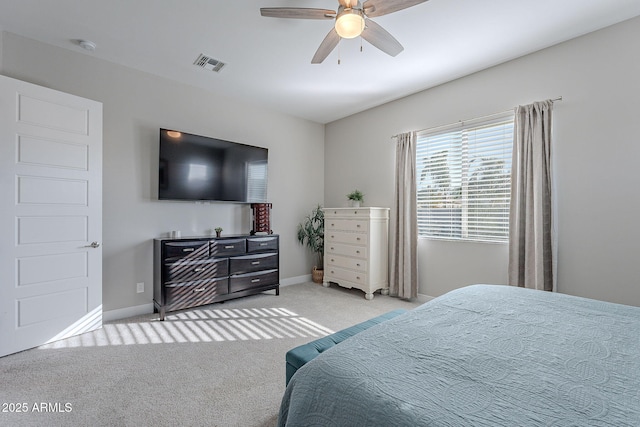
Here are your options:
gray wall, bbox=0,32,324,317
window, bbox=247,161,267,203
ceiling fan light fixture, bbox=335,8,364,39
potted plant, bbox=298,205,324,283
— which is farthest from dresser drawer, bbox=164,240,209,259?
ceiling fan light fixture, bbox=335,8,364,39

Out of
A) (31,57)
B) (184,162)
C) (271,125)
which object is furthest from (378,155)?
(31,57)

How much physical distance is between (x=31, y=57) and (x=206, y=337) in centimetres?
323

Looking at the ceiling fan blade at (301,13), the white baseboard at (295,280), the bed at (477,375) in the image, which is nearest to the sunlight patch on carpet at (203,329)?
the white baseboard at (295,280)

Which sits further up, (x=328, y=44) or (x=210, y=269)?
(x=328, y=44)

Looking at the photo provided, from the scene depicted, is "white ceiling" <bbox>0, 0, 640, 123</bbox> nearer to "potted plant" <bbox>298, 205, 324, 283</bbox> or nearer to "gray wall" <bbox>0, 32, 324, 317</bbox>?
"gray wall" <bbox>0, 32, 324, 317</bbox>

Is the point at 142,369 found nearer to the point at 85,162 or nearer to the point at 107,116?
the point at 85,162

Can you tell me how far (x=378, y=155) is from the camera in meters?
4.48

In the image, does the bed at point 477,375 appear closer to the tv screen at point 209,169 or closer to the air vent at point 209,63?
the tv screen at point 209,169

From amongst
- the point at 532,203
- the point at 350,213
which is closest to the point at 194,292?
the point at 350,213

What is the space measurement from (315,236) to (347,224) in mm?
904

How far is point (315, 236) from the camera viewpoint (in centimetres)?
507

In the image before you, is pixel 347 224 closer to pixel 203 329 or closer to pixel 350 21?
pixel 203 329

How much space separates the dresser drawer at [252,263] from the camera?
375cm

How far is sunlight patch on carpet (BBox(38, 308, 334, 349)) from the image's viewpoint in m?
2.71
